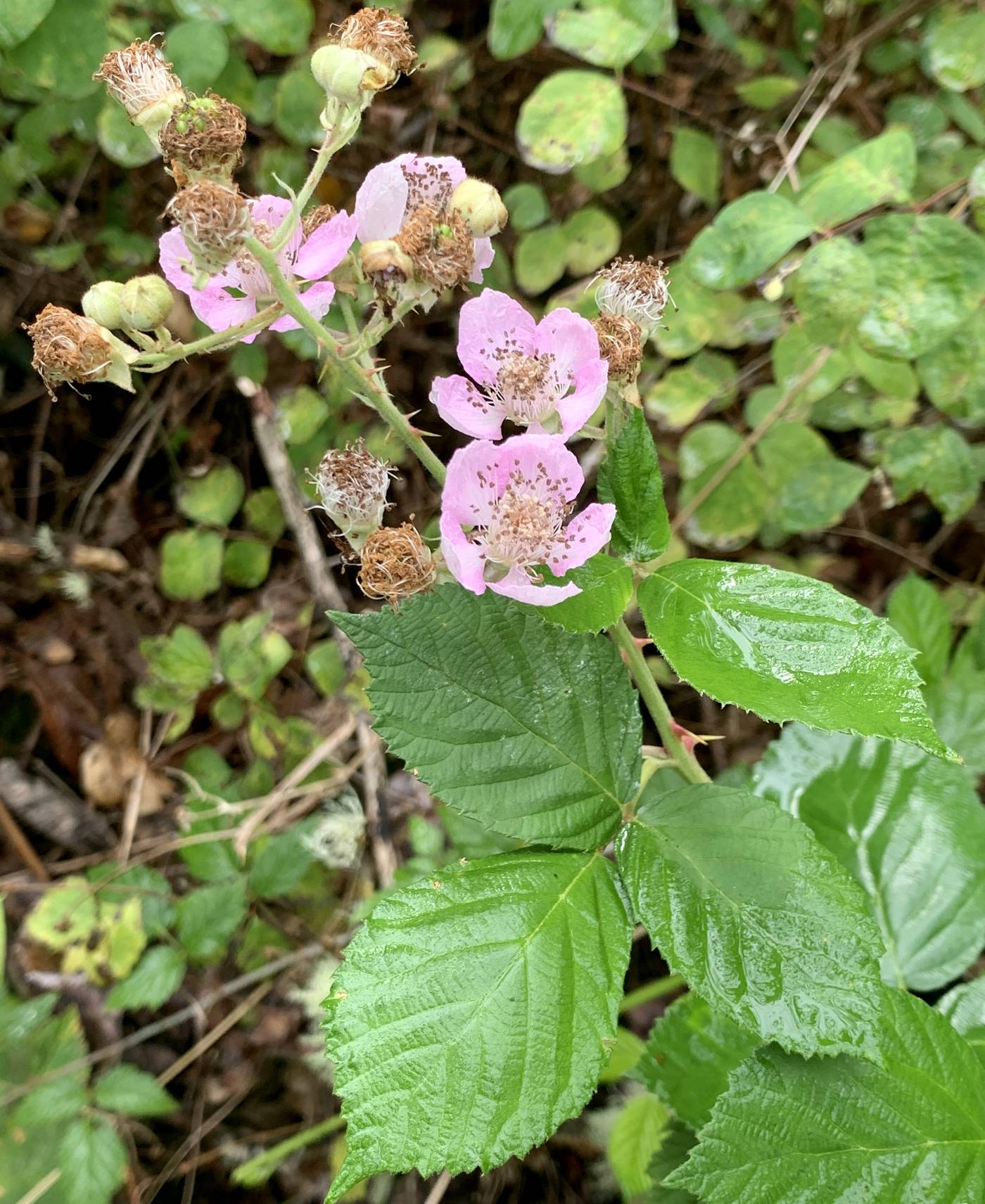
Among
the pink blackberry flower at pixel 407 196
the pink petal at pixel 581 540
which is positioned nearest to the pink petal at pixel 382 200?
the pink blackberry flower at pixel 407 196

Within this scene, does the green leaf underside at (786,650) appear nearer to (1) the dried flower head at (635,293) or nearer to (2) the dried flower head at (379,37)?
(1) the dried flower head at (635,293)

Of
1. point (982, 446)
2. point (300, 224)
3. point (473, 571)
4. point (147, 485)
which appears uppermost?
point (300, 224)

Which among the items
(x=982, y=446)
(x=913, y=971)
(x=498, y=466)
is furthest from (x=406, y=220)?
(x=982, y=446)

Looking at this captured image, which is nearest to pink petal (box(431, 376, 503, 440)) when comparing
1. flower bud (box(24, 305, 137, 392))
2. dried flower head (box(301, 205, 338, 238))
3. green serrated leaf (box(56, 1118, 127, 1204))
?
dried flower head (box(301, 205, 338, 238))

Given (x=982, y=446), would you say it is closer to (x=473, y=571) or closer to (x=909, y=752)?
(x=909, y=752)

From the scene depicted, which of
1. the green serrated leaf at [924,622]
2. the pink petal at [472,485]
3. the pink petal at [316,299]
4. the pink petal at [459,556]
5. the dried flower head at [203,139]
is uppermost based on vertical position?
the dried flower head at [203,139]
